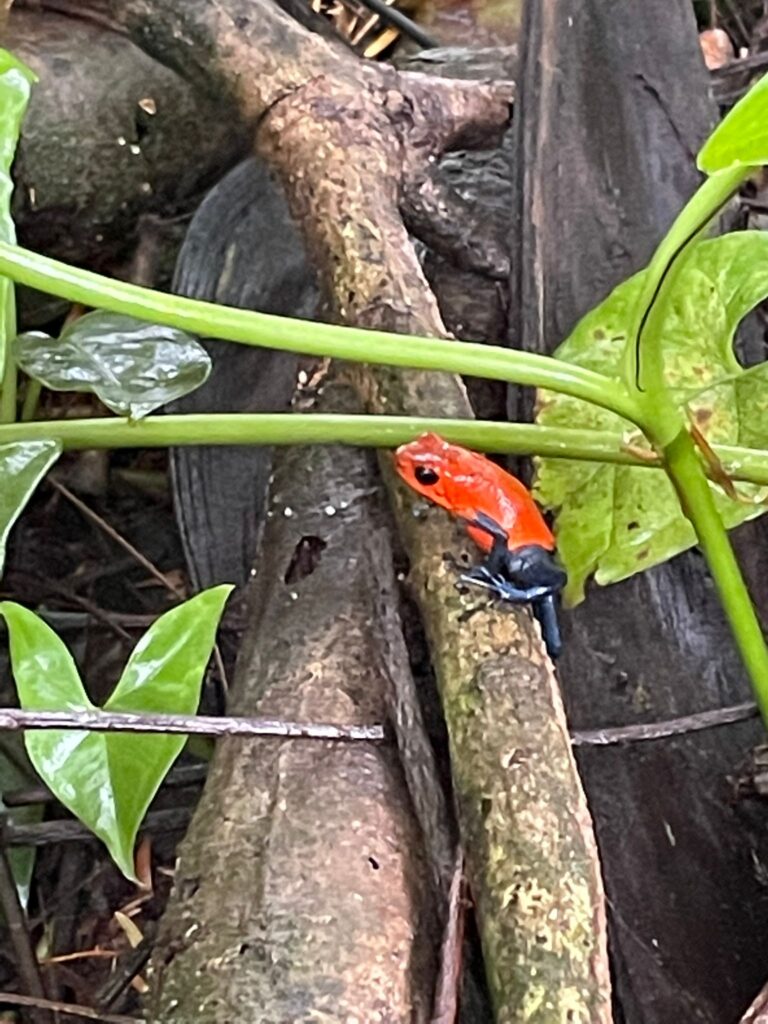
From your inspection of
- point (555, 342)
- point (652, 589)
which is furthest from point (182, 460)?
point (652, 589)

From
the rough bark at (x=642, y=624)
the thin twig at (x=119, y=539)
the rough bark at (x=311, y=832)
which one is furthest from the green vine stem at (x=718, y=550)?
the thin twig at (x=119, y=539)

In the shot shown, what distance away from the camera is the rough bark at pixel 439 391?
2.54 feet

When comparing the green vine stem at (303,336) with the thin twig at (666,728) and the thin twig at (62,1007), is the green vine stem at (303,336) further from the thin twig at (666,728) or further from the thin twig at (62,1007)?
the thin twig at (62,1007)

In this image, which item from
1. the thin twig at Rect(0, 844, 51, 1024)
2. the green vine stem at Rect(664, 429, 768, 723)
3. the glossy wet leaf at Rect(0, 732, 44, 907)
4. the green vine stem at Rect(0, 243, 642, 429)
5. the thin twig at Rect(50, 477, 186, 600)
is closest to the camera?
the green vine stem at Rect(0, 243, 642, 429)

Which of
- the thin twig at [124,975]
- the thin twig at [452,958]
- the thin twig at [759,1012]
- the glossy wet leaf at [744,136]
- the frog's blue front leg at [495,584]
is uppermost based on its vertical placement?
the glossy wet leaf at [744,136]

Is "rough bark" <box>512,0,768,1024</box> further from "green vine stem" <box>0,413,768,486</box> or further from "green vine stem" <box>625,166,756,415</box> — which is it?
"green vine stem" <box>625,166,756,415</box>

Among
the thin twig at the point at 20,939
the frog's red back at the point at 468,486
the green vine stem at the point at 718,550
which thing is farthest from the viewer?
the thin twig at the point at 20,939

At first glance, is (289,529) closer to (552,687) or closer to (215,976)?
(552,687)

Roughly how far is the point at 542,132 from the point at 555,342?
0.73 feet

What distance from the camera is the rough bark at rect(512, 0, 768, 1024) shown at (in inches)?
36.3

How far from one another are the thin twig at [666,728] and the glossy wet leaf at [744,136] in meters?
0.47

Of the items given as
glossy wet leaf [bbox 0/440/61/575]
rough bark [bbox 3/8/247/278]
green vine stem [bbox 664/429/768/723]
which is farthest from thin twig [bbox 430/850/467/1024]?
rough bark [bbox 3/8/247/278]

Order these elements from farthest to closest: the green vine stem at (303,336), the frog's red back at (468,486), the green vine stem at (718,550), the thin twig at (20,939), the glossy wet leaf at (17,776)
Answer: the glossy wet leaf at (17,776) → the thin twig at (20,939) → the frog's red back at (468,486) → the green vine stem at (718,550) → the green vine stem at (303,336)

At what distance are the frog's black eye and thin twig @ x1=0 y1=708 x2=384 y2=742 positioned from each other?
21 cm
